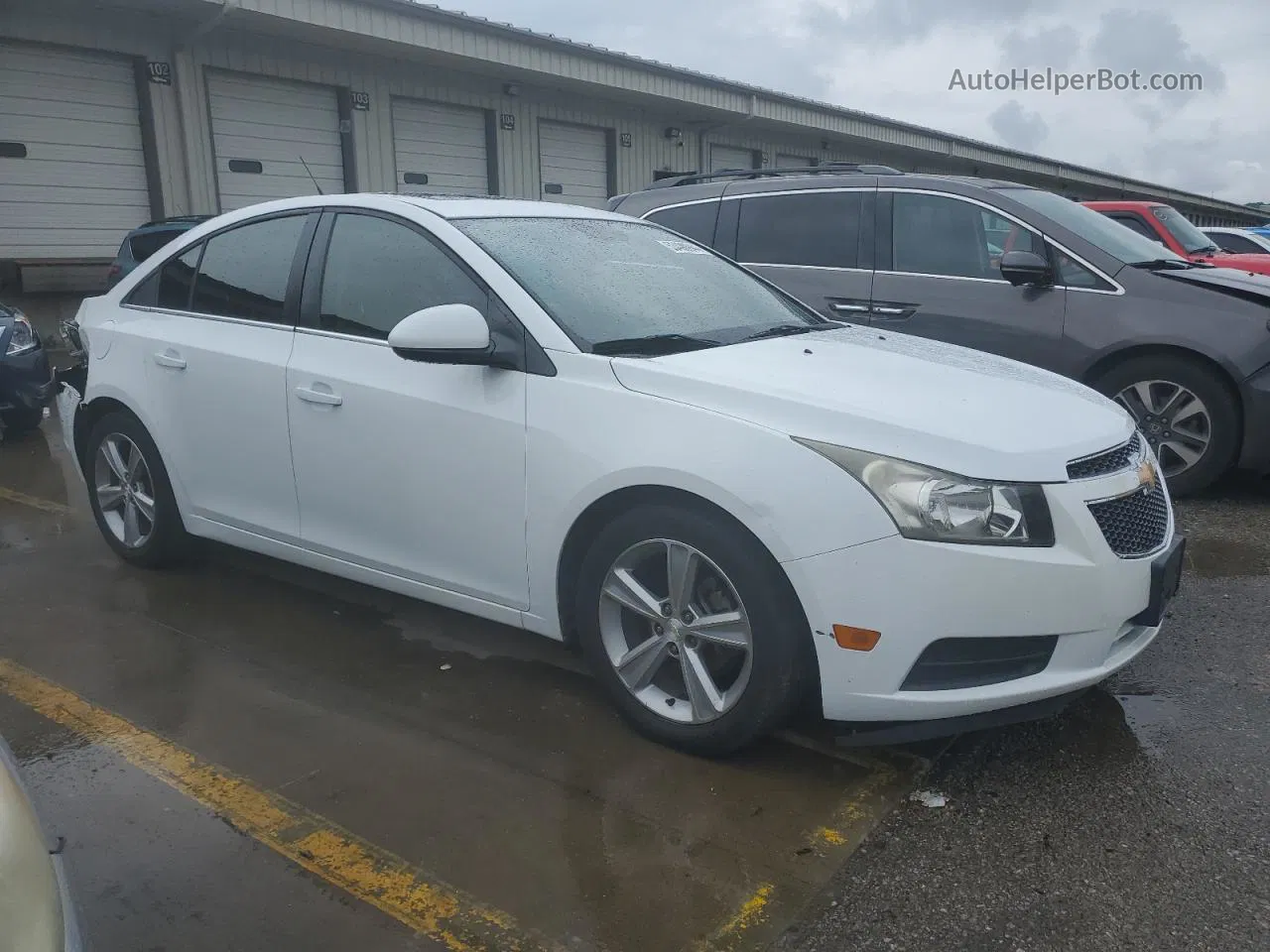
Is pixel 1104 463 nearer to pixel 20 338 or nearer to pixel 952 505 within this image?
pixel 952 505

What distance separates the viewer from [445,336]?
326 centimetres

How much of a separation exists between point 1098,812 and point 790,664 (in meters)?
0.89

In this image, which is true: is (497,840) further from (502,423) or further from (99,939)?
(502,423)

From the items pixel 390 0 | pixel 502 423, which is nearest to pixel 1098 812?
pixel 502 423

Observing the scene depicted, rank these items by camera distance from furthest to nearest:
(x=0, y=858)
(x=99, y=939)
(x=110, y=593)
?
(x=110, y=593) < (x=99, y=939) < (x=0, y=858)

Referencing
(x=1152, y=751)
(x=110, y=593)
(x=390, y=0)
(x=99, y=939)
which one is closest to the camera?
(x=99, y=939)

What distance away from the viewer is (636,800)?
9.61ft

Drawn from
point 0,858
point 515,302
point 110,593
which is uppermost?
point 515,302

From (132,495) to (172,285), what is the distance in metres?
0.94

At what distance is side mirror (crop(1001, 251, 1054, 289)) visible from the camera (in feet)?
19.5

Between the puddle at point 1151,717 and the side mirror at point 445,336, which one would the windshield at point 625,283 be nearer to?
the side mirror at point 445,336

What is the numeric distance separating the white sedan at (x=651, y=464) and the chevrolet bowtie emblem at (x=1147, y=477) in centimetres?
1

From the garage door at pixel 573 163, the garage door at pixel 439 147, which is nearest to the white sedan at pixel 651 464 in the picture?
the garage door at pixel 439 147

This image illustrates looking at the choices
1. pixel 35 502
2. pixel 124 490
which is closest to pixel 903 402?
pixel 124 490
